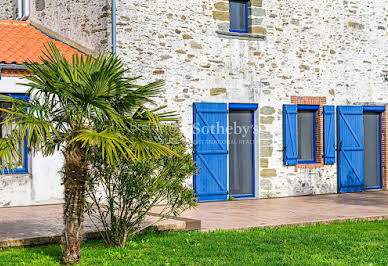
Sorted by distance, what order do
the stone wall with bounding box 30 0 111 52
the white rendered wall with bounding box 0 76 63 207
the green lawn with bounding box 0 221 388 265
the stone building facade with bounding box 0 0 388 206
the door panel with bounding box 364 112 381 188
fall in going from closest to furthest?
the green lawn with bounding box 0 221 388 265 → the white rendered wall with bounding box 0 76 63 207 → the stone wall with bounding box 30 0 111 52 → the stone building facade with bounding box 0 0 388 206 → the door panel with bounding box 364 112 381 188

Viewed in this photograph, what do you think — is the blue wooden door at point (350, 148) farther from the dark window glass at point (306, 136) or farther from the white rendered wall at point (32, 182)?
the white rendered wall at point (32, 182)

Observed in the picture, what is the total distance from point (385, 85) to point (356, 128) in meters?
1.50

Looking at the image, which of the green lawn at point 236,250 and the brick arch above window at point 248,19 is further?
the brick arch above window at point 248,19

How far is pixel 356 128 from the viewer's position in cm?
1440

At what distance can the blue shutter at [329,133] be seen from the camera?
1391 cm

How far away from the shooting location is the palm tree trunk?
6426mm

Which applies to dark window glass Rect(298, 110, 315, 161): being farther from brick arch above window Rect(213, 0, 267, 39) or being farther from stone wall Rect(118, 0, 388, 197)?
brick arch above window Rect(213, 0, 267, 39)

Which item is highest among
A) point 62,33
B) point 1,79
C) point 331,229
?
point 62,33

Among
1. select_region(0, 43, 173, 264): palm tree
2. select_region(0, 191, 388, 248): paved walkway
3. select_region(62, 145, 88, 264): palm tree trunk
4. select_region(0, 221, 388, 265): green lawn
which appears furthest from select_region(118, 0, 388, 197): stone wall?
select_region(62, 145, 88, 264): palm tree trunk

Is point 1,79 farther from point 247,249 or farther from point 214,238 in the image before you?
point 247,249

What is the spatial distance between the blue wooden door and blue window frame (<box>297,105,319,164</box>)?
62 centimetres

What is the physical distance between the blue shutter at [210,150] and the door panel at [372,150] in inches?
166

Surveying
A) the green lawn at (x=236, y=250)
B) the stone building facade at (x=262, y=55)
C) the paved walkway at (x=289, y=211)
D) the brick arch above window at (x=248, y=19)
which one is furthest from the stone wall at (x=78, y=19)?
the green lawn at (x=236, y=250)

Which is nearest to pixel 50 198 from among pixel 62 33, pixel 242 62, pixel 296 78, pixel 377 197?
pixel 62 33
